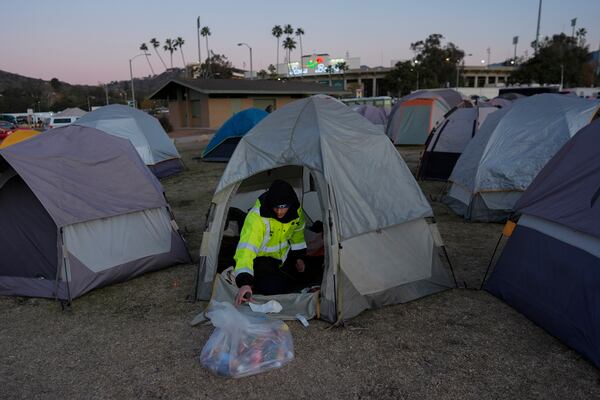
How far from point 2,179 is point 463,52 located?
7878 cm

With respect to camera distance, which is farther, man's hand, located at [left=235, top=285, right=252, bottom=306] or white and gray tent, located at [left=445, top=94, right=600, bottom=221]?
white and gray tent, located at [left=445, top=94, right=600, bottom=221]

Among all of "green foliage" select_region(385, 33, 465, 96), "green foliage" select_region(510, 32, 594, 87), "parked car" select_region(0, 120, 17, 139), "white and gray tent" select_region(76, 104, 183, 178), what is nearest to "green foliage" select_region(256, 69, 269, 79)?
"green foliage" select_region(385, 33, 465, 96)

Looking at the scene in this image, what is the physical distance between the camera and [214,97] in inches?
1211

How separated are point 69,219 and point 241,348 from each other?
252cm

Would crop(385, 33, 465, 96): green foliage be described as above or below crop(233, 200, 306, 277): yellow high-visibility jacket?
above

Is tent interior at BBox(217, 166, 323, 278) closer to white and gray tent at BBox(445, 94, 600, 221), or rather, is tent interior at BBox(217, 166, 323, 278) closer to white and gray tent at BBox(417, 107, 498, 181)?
white and gray tent at BBox(445, 94, 600, 221)

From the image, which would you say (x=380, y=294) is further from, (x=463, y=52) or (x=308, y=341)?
(x=463, y=52)

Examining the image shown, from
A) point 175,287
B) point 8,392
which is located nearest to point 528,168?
point 175,287

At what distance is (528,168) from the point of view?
6.95m

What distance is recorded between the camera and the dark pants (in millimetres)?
4414

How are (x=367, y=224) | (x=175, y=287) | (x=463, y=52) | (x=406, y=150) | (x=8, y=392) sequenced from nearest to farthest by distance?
(x=8, y=392) < (x=367, y=224) < (x=175, y=287) < (x=406, y=150) < (x=463, y=52)

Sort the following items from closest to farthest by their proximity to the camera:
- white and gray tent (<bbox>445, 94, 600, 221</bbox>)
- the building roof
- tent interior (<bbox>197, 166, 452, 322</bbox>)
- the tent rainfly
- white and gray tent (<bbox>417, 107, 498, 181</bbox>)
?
tent interior (<bbox>197, 166, 452, 322</bbox>) → white and gray tent (<bbox>445, 94, 600, 221</bbox>) → white and gray tent (<bbox>417, 107, 498, 181</bbox>) → the tent rainfly → the building roof

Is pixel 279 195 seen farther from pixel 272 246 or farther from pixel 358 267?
pixel 358 267

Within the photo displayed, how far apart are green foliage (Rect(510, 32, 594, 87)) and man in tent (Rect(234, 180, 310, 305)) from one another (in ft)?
191
